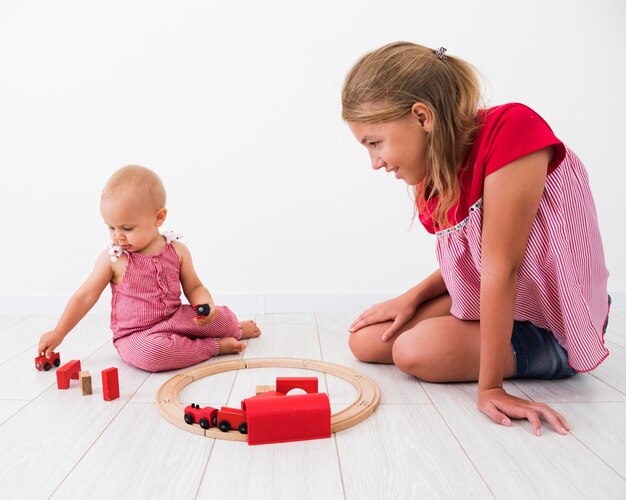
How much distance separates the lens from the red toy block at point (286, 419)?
33.7 inches

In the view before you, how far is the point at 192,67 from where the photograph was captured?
1803 millimetres

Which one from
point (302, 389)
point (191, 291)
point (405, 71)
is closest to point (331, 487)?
point (302, 389)

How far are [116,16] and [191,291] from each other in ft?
3.07

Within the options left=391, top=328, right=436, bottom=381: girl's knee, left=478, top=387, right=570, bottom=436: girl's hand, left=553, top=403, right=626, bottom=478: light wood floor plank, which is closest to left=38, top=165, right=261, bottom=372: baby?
left=391, top=328, right=436, bottom=381: girl's knee

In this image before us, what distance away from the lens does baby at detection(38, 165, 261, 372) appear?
125cm

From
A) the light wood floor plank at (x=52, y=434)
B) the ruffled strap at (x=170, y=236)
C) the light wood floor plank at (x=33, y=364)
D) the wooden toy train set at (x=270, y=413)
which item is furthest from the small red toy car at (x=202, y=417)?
the ruffled strap at (x=170, y=236)

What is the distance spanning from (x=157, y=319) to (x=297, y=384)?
1.46 ft

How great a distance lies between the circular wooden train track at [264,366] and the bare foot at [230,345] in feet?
0.36

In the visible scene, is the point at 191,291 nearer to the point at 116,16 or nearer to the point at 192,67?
the point at 192,67

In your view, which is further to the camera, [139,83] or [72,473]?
[139,83]

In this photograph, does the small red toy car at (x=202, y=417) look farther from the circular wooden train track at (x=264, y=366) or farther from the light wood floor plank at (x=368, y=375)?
the light wood floor plank at (x=368, y=375)

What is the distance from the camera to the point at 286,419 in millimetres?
860

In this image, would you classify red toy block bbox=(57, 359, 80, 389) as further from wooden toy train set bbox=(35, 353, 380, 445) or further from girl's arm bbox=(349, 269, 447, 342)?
girl's arm bbox=(349, 269, 447, 342)

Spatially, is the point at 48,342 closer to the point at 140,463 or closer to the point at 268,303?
the point at 140,463
